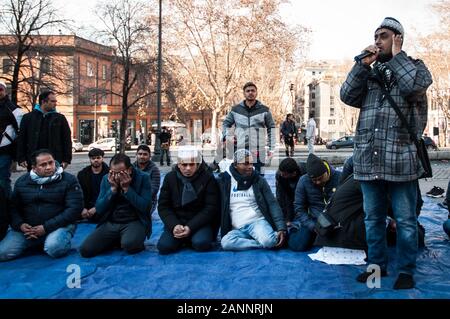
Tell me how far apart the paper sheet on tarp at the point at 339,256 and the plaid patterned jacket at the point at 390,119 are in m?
1.04

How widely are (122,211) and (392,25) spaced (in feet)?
10.6

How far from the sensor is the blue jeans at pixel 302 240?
4699 mm

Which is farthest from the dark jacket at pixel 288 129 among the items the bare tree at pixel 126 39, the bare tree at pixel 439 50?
the bare tree at pixel 439 50

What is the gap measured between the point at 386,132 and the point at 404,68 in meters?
0.48

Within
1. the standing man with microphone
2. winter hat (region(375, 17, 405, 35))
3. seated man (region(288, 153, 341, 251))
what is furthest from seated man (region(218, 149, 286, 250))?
winter hat (region(375, 17, 405, 35))

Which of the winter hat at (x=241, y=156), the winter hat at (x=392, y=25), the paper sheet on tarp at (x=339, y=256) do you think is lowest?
the paper sheet on tarp at (x=339, y=256)

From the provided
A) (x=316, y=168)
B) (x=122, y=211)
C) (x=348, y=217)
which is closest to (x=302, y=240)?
(x=348, y=217)

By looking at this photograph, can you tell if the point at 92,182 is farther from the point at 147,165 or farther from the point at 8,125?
the point at 8,125

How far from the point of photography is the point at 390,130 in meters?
3.43

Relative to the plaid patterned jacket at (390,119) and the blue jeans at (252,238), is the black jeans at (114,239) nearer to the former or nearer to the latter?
the blue jeans at (252,238)

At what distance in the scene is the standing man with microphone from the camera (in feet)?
11.0

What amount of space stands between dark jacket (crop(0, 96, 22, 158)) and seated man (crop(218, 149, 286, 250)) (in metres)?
2.79
